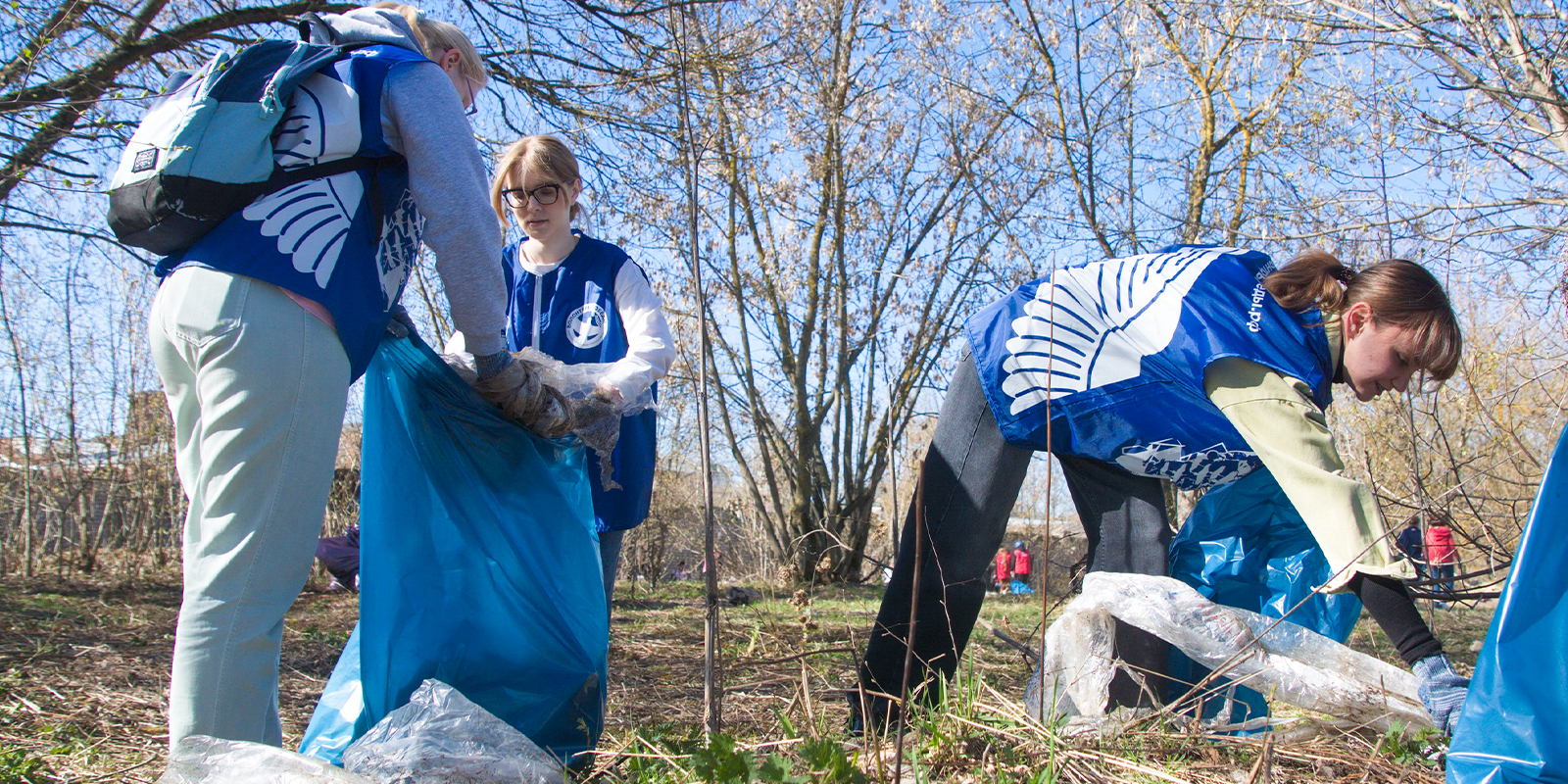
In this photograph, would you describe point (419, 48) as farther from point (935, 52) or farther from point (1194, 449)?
point (935, 52)

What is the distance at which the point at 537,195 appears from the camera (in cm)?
221

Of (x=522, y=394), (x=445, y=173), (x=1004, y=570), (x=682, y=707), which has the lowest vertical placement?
(x=1004, y=570)

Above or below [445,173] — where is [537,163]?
above

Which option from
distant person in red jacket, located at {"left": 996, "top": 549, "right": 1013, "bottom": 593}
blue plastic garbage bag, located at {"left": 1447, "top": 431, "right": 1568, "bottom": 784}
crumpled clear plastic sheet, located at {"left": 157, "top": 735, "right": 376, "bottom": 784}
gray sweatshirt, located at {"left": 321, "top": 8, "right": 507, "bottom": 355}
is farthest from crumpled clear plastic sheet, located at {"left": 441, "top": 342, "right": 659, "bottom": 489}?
distant person in red jacket, located at {"left": 996, "top": 549, "right": 1013, "bottom": 593}

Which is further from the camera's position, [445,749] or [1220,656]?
[1220,656]

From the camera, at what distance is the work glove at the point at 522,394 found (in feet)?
5.79

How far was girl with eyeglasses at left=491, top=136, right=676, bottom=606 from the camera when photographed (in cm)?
221

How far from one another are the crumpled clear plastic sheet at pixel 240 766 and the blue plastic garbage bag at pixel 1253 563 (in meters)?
1.81

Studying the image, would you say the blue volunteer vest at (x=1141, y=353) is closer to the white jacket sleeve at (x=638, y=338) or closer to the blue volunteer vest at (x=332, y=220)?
the white jacket sleeve at (x=638, y=338)

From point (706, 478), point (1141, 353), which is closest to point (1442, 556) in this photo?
point (1141, 353)

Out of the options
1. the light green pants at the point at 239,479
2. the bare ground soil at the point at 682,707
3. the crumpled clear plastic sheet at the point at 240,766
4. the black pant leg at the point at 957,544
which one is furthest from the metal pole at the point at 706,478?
the black pant leg at the point at 957,544

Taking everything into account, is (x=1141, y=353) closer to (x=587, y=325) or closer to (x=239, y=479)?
(x=587, y=325)

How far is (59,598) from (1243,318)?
21.5 ft

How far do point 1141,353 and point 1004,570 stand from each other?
14688 mm
